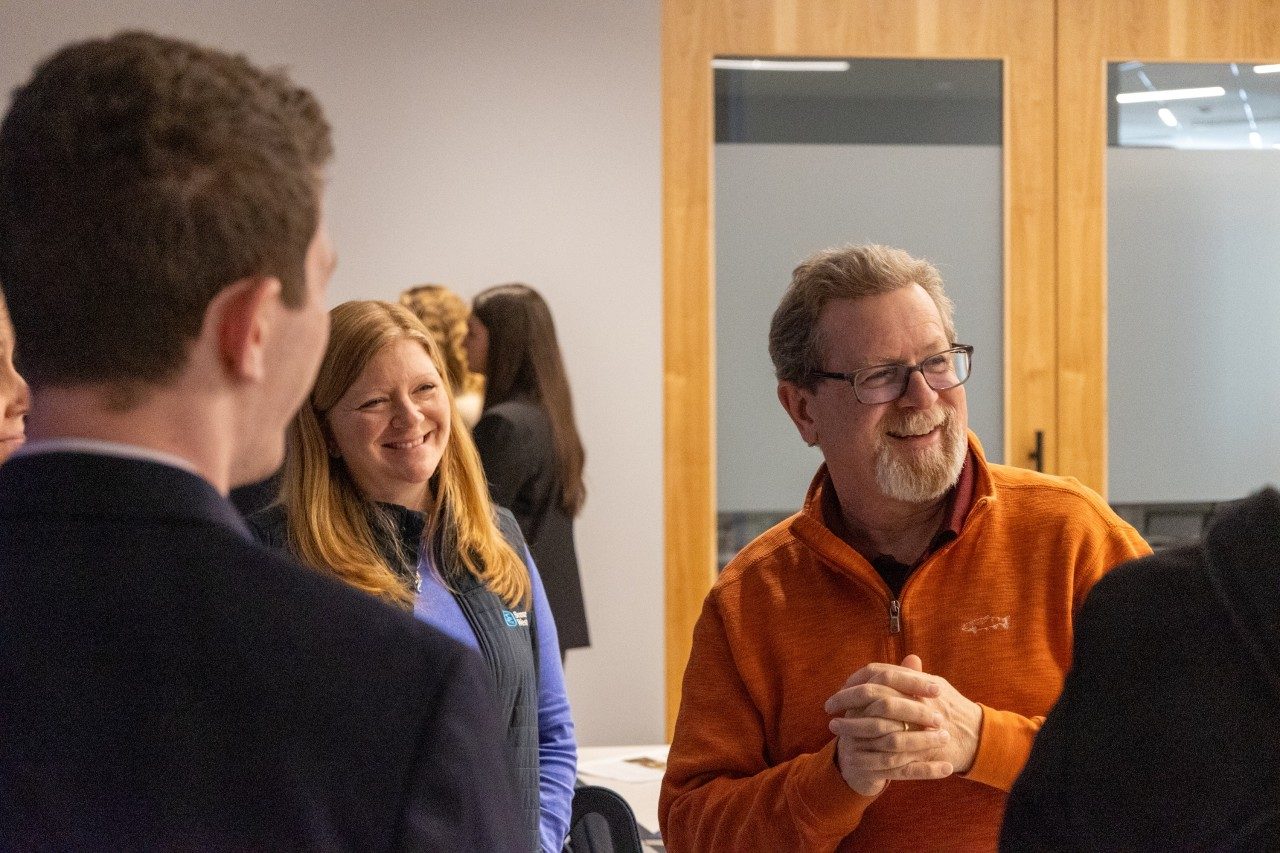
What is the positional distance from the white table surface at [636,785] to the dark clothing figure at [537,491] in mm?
1024

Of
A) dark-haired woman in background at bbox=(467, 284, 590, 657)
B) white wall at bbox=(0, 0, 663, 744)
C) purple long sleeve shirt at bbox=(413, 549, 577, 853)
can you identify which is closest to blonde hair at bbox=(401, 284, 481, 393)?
dark-haired woman in background at bbox=(467, 284, 590, 657)

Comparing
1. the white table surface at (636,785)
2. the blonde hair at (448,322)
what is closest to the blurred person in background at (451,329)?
the blonde hair at (448,322)

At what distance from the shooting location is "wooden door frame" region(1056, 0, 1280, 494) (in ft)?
17.7

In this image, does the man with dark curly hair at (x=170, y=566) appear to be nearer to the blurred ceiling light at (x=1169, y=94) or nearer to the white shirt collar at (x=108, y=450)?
the white shirt collar at (x=108, y=450)

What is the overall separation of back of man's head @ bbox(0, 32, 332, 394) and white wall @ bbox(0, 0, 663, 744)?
15.0ft

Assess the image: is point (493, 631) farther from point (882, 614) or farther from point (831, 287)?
point (831, 287)

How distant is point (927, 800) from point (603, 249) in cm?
380

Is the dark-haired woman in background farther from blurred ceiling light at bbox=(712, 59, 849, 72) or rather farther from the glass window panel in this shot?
the glass window panel

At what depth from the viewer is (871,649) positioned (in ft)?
6.17

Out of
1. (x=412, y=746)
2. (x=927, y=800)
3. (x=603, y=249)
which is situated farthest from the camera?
(x=603, y=249)

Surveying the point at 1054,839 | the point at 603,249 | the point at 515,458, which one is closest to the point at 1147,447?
the point at 603,249

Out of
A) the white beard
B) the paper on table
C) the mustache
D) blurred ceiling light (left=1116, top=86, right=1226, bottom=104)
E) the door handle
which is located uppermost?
blurred ceiling light (left=1116, top=86, right=1226, bottom=104)

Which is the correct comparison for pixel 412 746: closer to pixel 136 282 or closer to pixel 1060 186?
pixel 136 282

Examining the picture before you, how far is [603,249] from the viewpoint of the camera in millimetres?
5359
